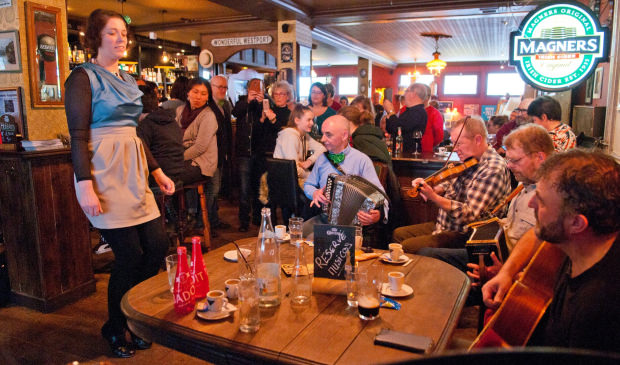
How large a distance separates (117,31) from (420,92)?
139 inches

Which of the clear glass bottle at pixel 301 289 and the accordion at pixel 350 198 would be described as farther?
the accordion at pixel 350 198

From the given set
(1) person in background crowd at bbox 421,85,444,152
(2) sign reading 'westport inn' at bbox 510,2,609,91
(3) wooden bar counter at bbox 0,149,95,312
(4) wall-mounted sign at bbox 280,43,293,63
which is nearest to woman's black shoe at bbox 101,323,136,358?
(3) wooden bar counter at bbox 0,149,95,312

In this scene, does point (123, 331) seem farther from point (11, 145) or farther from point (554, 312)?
point (554, 312)

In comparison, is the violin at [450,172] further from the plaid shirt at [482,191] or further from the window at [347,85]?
the window at [347,85]

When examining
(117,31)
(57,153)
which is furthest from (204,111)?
(117,31)

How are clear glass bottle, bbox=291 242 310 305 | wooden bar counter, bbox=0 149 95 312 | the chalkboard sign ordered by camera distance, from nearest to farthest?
clear glass bottle, bbox=291 242 310 305, the chalkboard sign, wooden bar counter, bbox=0 149 95 312

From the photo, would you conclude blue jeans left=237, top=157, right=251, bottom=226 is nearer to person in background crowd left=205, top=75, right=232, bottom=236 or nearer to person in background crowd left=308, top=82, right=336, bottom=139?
person in background crowd left=205, top=75, right=232, bottom=236

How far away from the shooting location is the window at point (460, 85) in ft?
58.0

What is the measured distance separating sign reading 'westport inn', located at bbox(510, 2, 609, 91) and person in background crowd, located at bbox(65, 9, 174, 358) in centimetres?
311

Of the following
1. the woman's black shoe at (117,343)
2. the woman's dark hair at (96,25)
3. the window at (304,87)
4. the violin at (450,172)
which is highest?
the window at (304,87)

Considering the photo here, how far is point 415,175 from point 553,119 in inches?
51.9

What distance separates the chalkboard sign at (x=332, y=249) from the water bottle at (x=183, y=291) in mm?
474

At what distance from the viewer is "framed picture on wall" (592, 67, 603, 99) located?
4475mm

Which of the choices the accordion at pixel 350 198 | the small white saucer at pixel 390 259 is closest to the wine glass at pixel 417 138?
Result: the accordion at pixel 350 198
